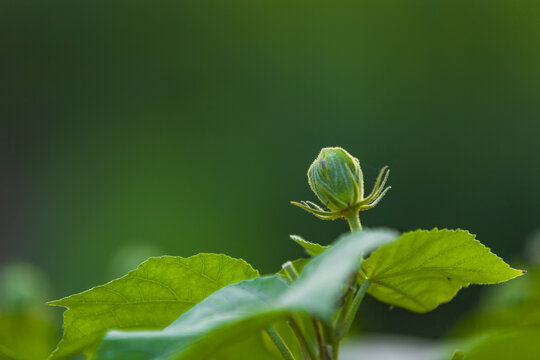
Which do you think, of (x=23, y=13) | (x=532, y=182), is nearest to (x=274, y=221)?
(x=532, y=182)

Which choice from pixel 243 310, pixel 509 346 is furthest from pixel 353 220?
pixel 509 346

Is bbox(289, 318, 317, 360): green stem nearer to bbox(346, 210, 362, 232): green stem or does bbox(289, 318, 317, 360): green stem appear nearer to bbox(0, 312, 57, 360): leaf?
bbox(346, 210, 362, 232): green stem

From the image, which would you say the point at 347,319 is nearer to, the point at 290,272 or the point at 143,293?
the point at 290,272

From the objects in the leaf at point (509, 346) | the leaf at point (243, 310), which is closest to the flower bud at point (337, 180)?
the leaf at point (243, 310)

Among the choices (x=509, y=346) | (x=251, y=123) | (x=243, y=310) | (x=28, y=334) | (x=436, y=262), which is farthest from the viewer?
(x=251, y=123)

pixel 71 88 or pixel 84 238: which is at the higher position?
pixel 71 88

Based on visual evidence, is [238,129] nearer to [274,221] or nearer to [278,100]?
[278,100]

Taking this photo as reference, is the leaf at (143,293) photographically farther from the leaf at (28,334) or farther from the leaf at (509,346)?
the leaf at (28,334)
